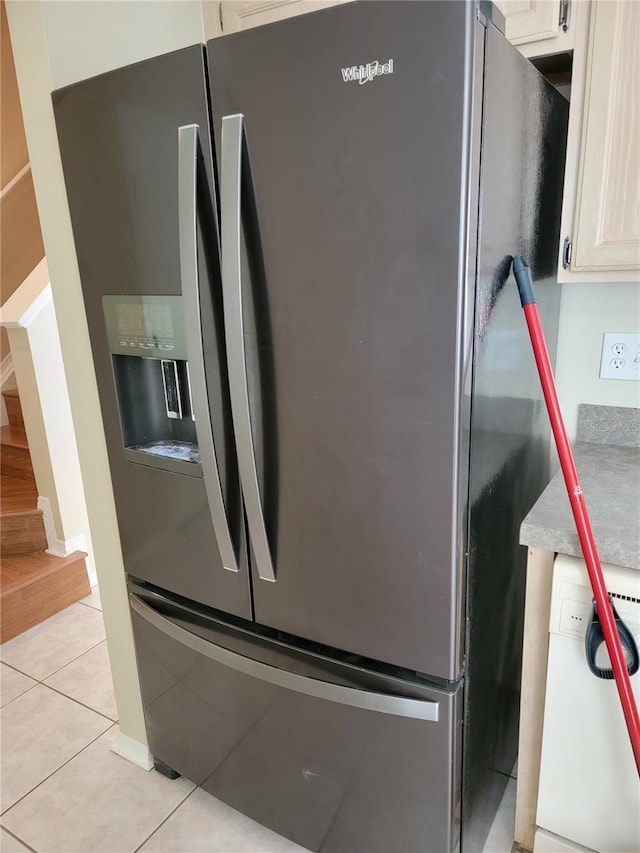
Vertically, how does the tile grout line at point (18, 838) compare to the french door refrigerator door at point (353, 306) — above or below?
below

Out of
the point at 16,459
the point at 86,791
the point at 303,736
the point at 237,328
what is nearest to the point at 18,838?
the point at 86,791

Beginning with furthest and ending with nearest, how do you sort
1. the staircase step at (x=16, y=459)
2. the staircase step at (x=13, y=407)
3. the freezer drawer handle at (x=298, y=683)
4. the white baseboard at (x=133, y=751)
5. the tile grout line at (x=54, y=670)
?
the staircase step at (x=13, y=407) < the staircase step at (x=16, y=459) < the tile grout line at (x=54, y=670) < the white baseboard at (x=133, y=751) < the freezer drawer handle at (x=298, y=683)

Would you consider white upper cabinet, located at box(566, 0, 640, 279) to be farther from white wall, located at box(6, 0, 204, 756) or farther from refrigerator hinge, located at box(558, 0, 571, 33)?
white wall, located at box(6, 0, 204, 756)

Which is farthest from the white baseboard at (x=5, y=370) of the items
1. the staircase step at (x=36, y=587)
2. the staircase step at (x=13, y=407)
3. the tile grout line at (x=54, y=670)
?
the tile grout line at (x=54, y=670)

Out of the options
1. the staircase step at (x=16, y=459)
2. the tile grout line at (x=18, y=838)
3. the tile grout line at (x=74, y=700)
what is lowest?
the tile grout line at (x=18, y=838)

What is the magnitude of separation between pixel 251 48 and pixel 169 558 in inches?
42.7

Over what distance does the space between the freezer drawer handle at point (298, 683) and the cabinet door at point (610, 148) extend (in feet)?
3.27

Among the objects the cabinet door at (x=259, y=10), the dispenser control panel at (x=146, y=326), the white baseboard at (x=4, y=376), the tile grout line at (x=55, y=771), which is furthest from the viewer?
the white baseboard at (x=4, y=376)

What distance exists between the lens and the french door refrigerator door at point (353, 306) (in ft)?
2.93

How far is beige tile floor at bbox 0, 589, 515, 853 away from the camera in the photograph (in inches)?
Answer: 60.3

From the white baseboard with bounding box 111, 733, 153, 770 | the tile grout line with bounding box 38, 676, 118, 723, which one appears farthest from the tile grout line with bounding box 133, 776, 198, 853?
the tile grout line with bounding box 38, 676, 118, 723

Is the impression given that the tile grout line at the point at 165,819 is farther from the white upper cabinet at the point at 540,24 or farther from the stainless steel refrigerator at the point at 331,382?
the white upper cabinet at the point at 540,24

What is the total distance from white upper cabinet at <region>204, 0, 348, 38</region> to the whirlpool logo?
59cm

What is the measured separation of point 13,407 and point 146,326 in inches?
95.3
